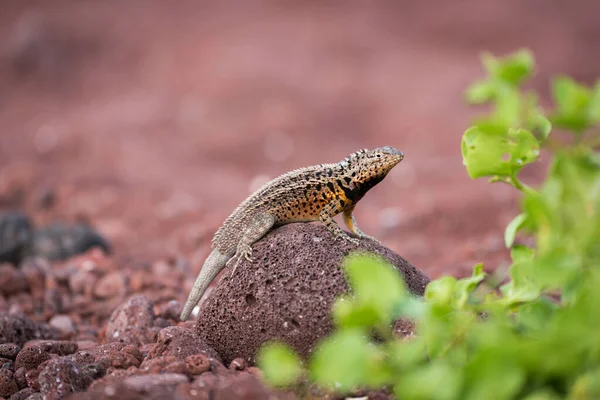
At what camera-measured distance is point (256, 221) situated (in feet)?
19.7

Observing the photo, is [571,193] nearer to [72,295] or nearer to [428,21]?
[72,295]

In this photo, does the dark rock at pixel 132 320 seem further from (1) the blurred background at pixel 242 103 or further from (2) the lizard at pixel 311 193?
(1) the blurred background at pixel 242 103

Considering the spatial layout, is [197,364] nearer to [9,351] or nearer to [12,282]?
[9,351]

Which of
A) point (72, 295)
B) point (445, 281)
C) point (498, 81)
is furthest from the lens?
point (72, 295)

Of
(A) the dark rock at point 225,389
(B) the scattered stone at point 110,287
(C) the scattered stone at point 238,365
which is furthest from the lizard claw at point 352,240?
(B) the scattered stone at point 110,287

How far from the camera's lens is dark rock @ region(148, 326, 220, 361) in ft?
16.6

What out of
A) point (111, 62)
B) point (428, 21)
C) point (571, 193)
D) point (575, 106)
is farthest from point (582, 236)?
point (111, 62)

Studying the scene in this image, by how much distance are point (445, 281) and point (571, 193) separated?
92 cm

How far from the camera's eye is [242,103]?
2173 centimetres

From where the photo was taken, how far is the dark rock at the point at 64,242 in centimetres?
1173

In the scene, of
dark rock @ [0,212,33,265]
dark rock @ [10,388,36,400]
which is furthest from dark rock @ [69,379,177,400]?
dark rock @ [0,212,33,265]

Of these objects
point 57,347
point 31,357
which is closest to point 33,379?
point 31,357

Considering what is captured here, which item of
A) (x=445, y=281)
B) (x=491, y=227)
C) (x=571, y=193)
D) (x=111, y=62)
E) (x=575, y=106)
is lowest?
(x=445, y=281)

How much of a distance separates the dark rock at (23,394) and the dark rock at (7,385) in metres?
0.15
